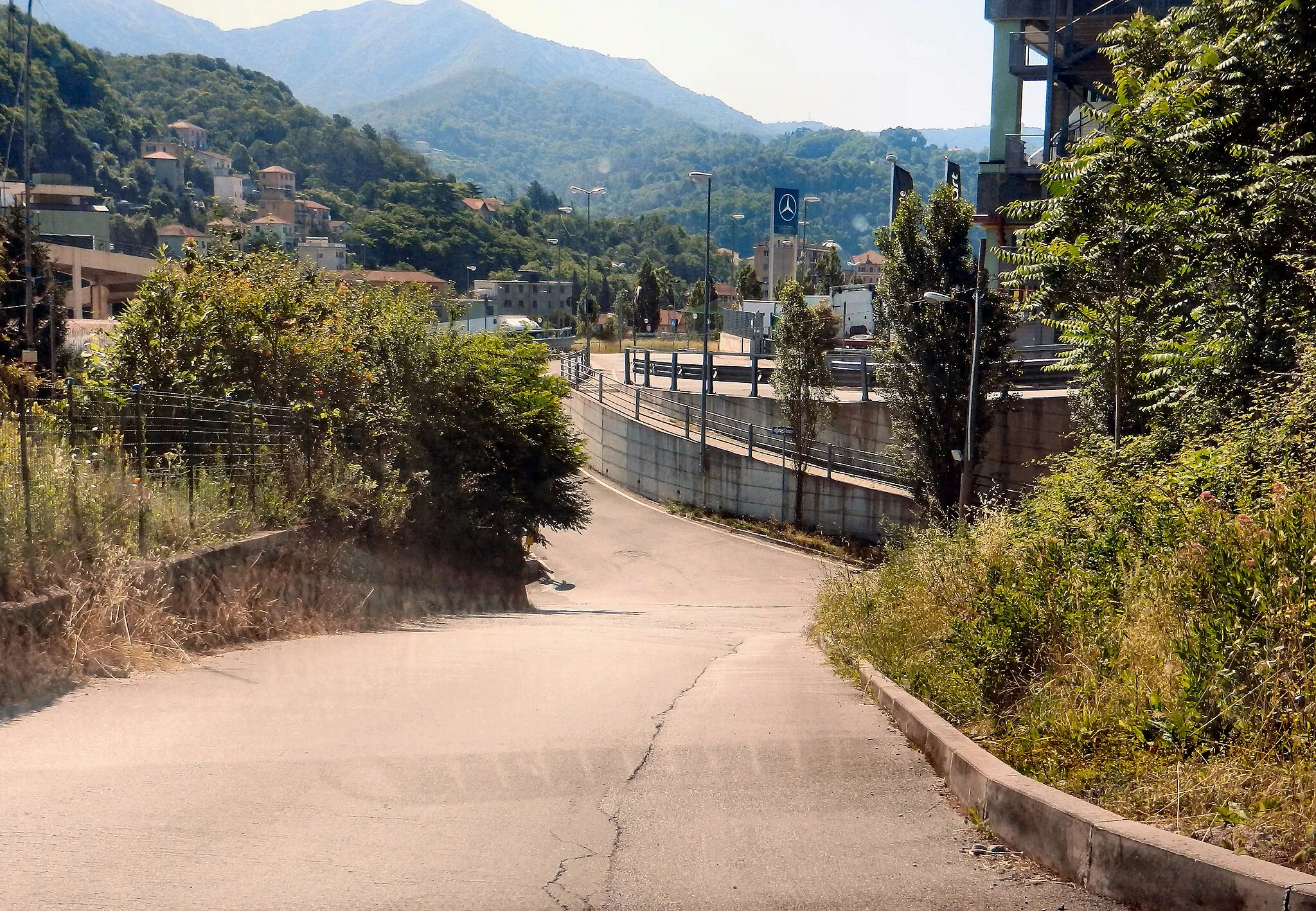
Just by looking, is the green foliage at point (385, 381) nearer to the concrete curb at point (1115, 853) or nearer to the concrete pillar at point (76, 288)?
the concrete curb at point (1115, 853)

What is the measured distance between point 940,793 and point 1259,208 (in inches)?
349

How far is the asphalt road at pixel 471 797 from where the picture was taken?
418 cm

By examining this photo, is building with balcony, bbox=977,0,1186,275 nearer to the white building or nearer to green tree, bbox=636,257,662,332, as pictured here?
green tree, bbox=636,257,662,332

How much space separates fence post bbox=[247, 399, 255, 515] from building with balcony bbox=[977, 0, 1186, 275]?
24.9 m

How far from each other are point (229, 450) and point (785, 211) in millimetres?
64495

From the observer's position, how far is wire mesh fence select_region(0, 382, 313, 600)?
7.88 meters

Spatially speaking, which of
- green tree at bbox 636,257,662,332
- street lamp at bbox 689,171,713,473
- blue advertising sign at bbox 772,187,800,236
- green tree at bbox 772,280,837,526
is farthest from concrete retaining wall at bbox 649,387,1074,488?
green tree at bbox 636,257,662,332

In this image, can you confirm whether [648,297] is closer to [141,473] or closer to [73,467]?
[141,473]

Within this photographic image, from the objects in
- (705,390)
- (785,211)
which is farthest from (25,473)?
(785,211)

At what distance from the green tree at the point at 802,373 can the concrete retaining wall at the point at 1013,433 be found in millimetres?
1606

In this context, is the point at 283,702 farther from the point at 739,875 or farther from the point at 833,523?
the point at 833,523

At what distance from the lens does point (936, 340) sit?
31.1 m

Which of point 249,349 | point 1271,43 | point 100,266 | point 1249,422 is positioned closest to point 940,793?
point 1249,422

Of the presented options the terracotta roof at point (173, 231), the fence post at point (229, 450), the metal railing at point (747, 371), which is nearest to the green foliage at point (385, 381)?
the fence post at point (229, 450)
